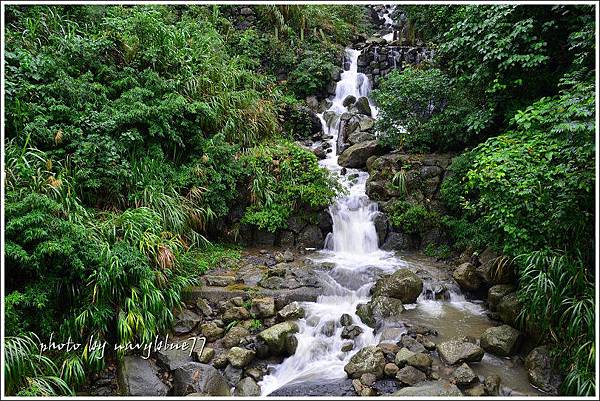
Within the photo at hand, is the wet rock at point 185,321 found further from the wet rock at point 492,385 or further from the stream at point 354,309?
the wet rock at point 492,385

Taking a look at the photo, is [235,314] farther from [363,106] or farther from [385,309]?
[363,106]

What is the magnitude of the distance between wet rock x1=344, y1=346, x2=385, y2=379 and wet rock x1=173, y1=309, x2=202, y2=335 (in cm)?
215

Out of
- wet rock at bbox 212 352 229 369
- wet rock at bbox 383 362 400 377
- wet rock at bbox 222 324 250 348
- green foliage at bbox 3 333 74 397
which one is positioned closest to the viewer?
green foliage at bbox 3 333 74 397

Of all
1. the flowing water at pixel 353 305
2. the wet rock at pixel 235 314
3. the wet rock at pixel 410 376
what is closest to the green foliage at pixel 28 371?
the wet rock at pixel 235 314

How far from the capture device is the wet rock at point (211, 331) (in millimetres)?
5215

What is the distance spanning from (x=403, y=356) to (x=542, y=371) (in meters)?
1.51

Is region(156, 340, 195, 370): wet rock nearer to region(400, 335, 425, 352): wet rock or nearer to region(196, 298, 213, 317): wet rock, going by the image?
region(196, 298, 213, 317): wet rock

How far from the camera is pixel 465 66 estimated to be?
776cm

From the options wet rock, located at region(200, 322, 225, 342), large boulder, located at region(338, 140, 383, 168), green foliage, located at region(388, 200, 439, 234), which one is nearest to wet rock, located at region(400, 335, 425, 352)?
wet rock, located at region(200, 322, 225, 342)

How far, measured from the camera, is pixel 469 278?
249 inches

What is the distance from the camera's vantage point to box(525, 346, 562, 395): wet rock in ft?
14.0

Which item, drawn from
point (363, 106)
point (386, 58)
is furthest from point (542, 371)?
point (386, 58)

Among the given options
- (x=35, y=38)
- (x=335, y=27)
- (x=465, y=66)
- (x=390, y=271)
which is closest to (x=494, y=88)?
(x=465, y=66)

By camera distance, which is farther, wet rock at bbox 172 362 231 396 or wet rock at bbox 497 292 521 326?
wet rock at bbox 497 292 521 326
